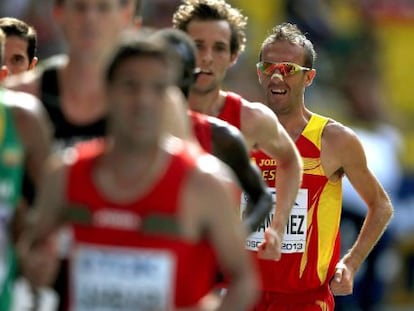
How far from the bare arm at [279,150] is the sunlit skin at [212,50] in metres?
0.30

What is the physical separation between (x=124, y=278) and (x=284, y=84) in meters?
4.07

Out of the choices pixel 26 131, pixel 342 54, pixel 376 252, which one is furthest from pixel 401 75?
pixel 26 131

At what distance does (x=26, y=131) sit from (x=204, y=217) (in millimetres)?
1029

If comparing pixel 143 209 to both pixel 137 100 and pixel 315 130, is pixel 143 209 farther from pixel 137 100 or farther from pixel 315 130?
pixel 315 130

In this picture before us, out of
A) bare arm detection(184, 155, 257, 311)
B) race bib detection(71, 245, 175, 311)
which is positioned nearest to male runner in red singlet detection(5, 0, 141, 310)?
race bib detection(71, 245, 175, 311)

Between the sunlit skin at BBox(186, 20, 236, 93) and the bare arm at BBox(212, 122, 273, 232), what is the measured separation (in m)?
1.05

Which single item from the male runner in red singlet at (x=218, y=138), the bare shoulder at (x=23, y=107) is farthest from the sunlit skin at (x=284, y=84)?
the bare shoulder at (x=23, y=107)

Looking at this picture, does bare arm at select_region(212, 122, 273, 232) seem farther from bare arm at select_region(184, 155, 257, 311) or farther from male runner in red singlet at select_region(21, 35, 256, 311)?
bare arm at select_region(184, 155, 257, 311)

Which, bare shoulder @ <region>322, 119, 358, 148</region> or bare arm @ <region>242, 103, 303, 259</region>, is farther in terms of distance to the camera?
bare shoulder @ <region>322, 119, 358, 148</region>

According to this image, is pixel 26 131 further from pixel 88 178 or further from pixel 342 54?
pixel 342 54

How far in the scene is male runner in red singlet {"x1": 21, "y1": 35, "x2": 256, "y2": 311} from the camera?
21.5ft

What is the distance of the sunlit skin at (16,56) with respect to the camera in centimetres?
1012

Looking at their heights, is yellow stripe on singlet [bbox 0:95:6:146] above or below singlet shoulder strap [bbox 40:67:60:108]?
above

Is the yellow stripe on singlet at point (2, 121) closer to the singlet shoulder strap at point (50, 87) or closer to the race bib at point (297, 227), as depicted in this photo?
the singlet shoulder strap at point (50, 87)
